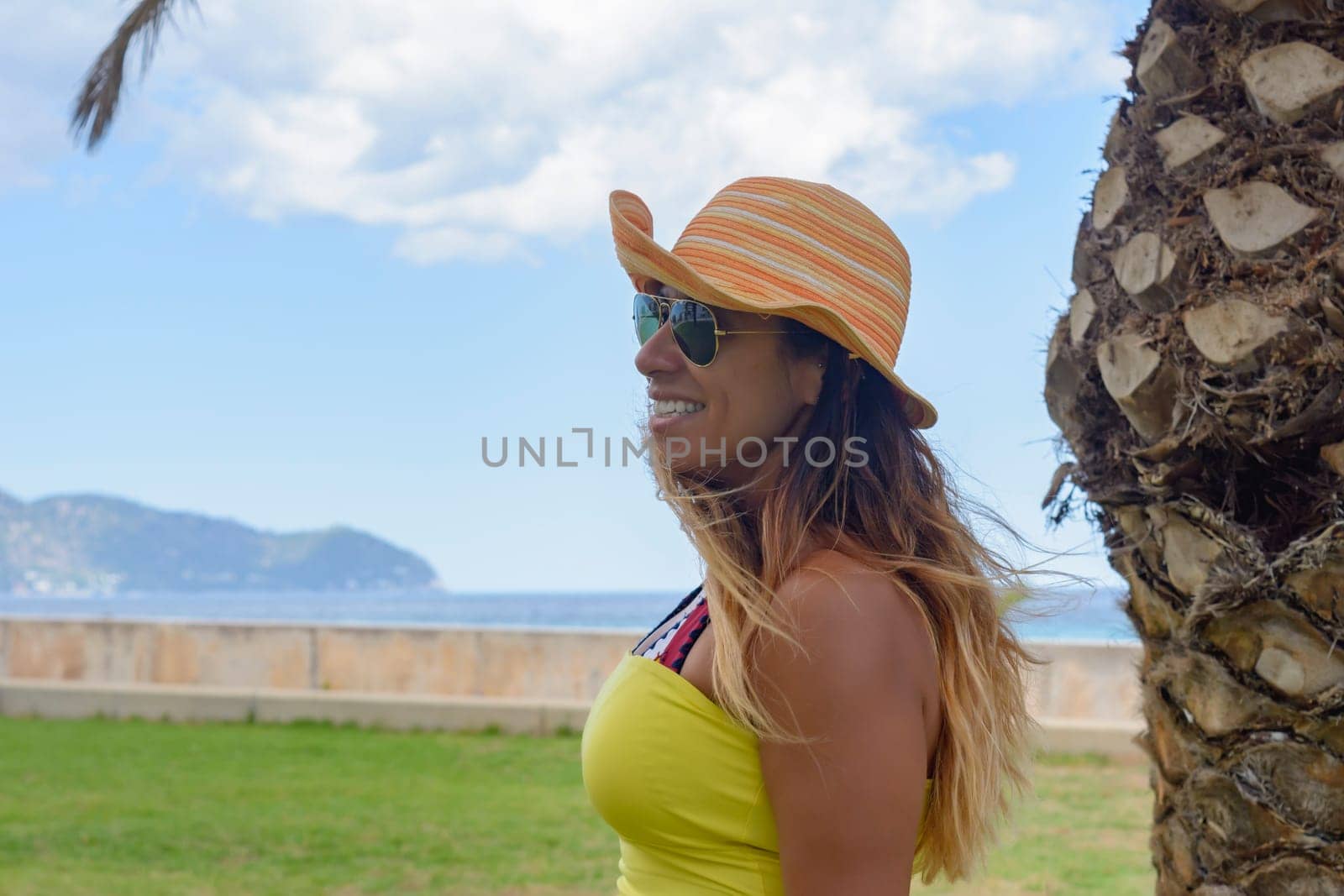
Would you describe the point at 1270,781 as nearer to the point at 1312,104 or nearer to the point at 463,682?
the point at 1312,104

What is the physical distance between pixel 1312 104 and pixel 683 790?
202 centimetres

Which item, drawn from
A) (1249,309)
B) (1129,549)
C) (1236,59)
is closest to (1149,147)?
(1236,59)

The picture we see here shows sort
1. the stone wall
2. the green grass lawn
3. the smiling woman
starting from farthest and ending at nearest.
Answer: the stone wall < the green grass lawn < the smiling woman

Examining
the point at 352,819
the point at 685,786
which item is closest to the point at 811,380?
the point at 685,786

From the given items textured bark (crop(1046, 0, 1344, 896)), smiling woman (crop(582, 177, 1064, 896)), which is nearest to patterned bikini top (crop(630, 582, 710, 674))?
smiling woman (crop(582, 177, 1064, 896))

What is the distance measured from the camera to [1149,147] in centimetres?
278

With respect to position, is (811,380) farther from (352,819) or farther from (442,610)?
(442,610)

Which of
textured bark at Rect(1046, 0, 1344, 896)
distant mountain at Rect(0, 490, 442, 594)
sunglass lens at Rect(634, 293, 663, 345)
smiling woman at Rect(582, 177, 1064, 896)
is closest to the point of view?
smiling woman at Rect(582, 177, 1064, 896)

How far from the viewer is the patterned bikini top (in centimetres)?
178

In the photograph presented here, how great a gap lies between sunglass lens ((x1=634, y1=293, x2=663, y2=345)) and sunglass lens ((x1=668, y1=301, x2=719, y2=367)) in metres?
0.07

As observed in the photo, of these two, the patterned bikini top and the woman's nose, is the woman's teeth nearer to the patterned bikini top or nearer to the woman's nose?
the woman's nose

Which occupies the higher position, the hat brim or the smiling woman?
the hat brim

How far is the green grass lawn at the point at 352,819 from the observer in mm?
6074

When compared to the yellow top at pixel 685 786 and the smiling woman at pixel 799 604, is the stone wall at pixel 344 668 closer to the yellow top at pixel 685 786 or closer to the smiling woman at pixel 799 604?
the smiling woman at pixel 799 604
